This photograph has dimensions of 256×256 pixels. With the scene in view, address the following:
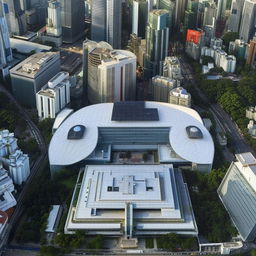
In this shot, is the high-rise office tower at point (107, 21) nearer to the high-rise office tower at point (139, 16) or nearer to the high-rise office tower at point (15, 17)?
the high-rise office tower at point (139, 16)

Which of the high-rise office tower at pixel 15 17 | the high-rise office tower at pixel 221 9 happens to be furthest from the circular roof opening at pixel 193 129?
the high-rise office tower at pixel 221 9

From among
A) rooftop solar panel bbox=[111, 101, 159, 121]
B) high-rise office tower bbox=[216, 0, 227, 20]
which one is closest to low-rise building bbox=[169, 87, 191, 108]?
rooftop solar panel bbox=[111, 101, 159, 121]

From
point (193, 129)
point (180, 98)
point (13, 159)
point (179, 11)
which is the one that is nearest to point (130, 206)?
point (13, 159)

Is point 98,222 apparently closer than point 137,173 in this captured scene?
Yes

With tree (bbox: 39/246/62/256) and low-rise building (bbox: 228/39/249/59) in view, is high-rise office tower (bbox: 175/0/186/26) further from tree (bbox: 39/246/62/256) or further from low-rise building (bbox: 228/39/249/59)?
tree (bbox: 39/246/62/256)

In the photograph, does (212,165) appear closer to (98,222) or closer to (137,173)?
(137,173)

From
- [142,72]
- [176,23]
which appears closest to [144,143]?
[142,72]

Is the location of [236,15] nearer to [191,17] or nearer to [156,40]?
[191,17]
